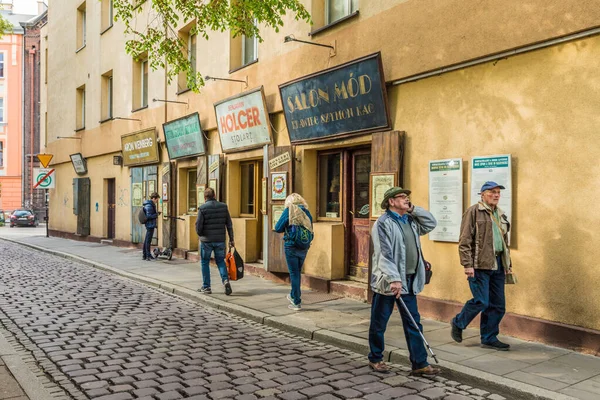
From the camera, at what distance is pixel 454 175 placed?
7.84 meters

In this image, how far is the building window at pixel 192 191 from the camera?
16.0 metres

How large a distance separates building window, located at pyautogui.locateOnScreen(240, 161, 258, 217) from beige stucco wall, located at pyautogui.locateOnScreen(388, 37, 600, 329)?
19.9 ft

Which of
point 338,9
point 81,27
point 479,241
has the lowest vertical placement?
point 479,241

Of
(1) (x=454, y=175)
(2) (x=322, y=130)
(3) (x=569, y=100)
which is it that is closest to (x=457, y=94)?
(1) (x=454, y=175)

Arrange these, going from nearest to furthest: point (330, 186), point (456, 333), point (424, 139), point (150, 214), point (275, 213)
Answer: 1. point (456, 333)
2. point (424, 139)
3. point (330, 186)
4. point (275, 213)
5. point (150, 214)

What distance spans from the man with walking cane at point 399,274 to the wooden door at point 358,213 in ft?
13.2

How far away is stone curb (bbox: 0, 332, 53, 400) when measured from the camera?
16.5ft

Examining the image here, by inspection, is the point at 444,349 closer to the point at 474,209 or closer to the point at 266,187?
the point at 474,209

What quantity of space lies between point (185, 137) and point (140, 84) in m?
4.43

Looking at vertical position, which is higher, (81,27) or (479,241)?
(81,27)

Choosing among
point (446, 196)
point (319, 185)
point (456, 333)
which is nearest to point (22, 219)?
point (319, 185)

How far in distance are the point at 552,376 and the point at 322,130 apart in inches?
234

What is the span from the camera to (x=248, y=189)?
44.8 feet

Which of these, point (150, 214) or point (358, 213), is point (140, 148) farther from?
point (358, 213)
